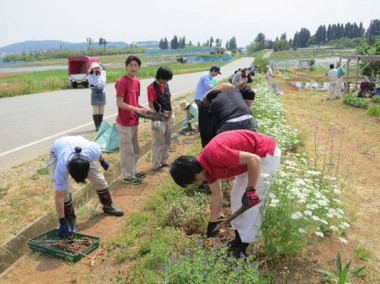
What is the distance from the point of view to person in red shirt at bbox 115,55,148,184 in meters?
5.22

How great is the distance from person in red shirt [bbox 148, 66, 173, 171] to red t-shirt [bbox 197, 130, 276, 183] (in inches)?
109

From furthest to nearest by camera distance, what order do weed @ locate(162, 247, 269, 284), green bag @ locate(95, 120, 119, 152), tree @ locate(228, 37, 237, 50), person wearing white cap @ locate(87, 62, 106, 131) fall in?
tree @ locate(228, 37, 237, 50) → person wearing white cap @ locate(87, 62, 106, 131) → green bag @ locate(95, 120, 119, 152) → weed @ locate(162, 247, 269, 284)

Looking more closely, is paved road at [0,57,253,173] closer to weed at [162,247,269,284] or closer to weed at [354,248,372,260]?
weed at [162,247,269,284]

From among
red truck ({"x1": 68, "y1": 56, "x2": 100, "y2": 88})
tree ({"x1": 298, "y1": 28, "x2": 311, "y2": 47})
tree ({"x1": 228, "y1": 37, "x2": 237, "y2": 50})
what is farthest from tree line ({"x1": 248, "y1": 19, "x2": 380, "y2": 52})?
red truck ({"x1": 68, "y1": 56, "x2": 100, "y2": 88})

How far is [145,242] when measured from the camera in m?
3.63

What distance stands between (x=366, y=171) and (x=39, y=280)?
5.69m

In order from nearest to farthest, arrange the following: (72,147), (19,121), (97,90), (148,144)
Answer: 1. (72,147)
2. (148,144)
3. (97,90)
4. (19,121)

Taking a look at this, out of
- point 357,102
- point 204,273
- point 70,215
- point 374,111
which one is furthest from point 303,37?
point 204,273

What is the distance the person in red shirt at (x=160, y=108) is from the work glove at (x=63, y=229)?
243cm

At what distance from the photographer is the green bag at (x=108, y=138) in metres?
7.03

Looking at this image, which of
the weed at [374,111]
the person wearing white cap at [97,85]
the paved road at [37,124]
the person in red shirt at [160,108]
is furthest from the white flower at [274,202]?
the weed at [374,111]

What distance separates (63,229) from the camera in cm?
375

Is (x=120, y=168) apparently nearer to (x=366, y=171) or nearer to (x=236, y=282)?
(x=236, y=282)

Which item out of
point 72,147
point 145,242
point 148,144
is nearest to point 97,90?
point 148,144
